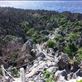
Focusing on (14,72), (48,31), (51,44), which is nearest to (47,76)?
(14,72)

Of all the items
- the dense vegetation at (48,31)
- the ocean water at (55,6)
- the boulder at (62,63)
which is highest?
the boulder at (62,63)

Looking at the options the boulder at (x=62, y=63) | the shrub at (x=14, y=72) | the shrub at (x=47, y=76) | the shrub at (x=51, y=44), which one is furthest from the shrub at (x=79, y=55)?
the shrub at (x=14, y=72)

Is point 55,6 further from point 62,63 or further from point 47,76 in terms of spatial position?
point 47,76

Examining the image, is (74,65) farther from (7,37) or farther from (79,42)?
(7,37)

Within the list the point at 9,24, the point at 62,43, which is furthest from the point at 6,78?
the point at 9,24

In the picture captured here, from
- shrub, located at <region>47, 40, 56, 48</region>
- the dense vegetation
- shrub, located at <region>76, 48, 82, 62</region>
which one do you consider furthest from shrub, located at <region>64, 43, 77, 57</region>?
shrub, located at <region>47, 40, 56, 48</region>

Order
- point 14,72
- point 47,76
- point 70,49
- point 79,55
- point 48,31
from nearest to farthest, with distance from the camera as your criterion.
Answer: point 47,76
point 14,72
point 79,55
point 70,49
point 48,31

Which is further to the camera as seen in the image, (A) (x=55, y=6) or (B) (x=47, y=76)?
(A) (x=55, y=6)

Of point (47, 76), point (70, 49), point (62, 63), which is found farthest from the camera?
point (70, 49)

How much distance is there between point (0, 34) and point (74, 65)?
1627 cm

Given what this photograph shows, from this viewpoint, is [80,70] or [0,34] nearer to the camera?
[80,70]

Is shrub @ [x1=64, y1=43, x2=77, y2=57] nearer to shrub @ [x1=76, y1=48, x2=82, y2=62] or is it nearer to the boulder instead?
shrub @ [x1=76, y1=48, x2=82, y2=62]

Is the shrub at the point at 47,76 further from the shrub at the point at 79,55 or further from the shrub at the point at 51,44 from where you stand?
the shrub at the point at 51,44

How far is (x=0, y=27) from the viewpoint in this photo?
51219 millimetres
